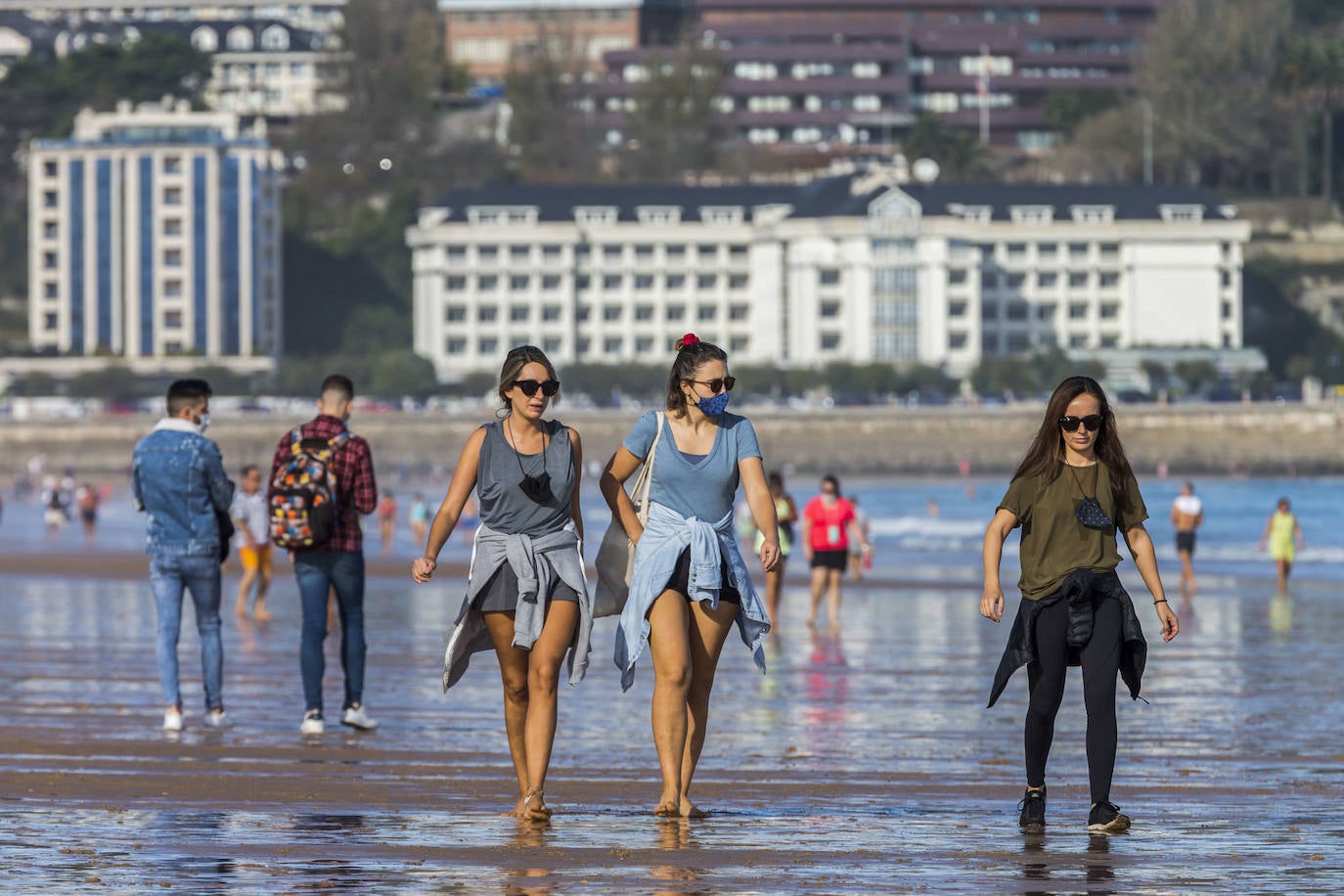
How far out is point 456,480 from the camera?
8891mm

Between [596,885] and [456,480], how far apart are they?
203 centimetres

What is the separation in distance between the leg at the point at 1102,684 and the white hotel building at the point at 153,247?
118013mm

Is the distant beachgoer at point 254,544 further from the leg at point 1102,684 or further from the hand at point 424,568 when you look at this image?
the leg at point 1102,684

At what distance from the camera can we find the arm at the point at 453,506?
871cm

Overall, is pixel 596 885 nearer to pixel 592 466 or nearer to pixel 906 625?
pixel 906 625

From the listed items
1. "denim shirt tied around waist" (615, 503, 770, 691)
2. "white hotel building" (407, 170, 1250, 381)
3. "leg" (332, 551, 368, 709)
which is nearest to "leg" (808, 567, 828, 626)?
"leg" (332, 551, 368, 709)

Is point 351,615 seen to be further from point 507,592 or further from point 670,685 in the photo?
point 670,685

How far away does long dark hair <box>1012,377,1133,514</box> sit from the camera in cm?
861

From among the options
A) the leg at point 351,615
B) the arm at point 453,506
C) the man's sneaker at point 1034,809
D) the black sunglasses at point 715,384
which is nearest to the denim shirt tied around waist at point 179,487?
the leg at point 351,615

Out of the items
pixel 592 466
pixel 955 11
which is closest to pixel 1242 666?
pixel 592 466

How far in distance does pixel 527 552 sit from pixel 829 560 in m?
12.5

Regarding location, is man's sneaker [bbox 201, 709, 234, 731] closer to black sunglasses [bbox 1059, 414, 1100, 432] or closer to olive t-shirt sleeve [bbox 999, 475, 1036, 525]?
olive t-shirt sleeve [bbox 999, 475, 1036, 525]

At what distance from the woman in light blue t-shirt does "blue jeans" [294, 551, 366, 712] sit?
10.2ft

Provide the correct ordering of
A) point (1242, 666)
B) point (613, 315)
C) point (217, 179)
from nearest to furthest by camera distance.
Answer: point (1242, 666) → point (217, 179) → point (613, 315)
